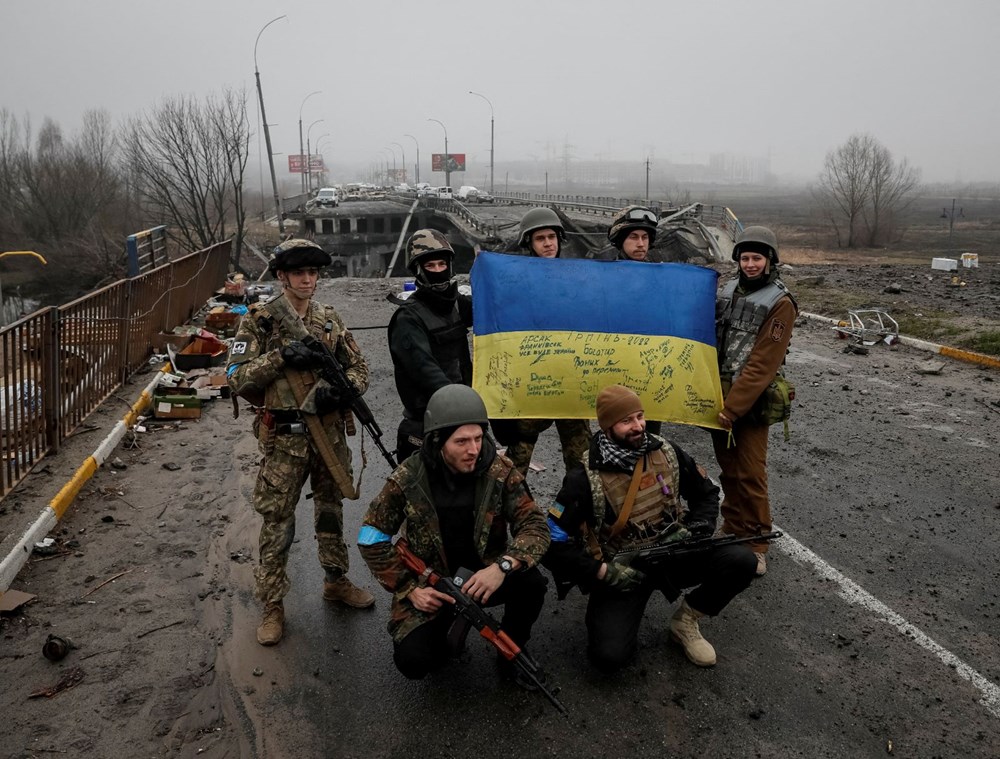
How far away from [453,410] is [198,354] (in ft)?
24.7

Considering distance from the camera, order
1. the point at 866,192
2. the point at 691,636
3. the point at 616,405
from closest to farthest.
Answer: the point at 616,405
the point at 691,636
the point at 866,192

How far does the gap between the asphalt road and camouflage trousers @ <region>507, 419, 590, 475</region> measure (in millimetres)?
884

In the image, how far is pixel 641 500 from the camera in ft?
11.9

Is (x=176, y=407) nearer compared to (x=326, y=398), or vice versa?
(x=326, y=398)

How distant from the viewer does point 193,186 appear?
81.4 feet

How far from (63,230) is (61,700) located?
163ft

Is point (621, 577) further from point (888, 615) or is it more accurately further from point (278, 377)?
point (278, 377)

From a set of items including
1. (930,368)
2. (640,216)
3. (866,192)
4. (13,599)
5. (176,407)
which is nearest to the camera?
(13,599)

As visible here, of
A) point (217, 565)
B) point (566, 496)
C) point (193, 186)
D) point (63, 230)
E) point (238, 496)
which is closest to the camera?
point (566, 496)

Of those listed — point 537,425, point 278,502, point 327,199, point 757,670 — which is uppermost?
point 327,199

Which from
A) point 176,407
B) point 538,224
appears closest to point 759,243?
point 538,224

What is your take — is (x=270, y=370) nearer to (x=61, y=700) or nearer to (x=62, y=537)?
(x=61, y=700)

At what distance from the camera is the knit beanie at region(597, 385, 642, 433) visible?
139 inches

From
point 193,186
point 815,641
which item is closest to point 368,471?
point 815,641
